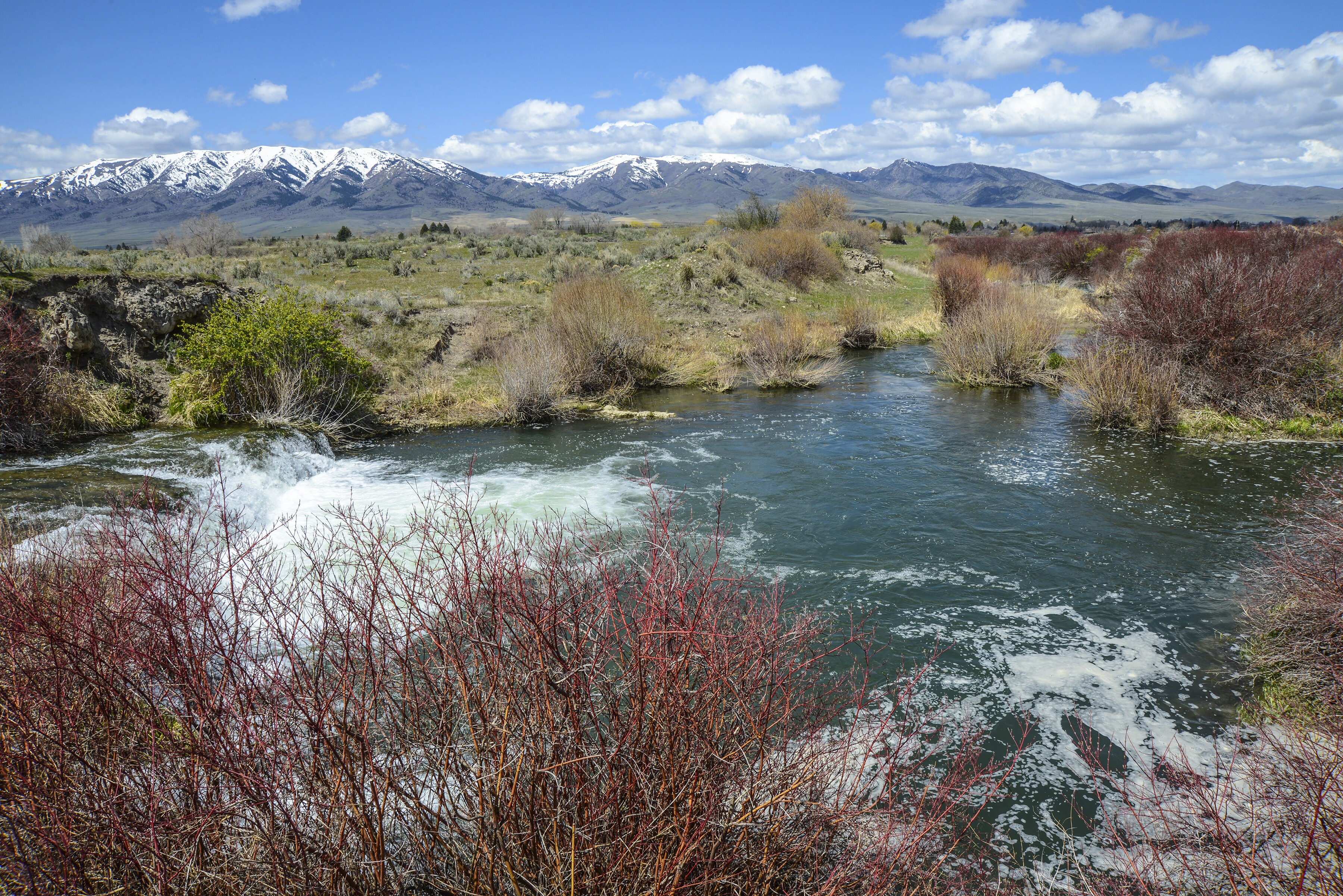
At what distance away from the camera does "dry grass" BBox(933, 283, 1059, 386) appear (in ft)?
59.6

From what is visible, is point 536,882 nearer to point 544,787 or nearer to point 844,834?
point 544,787

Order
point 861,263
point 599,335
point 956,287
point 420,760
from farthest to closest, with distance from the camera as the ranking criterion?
point 861,263
point 956,287
point 599,335
point 420,760

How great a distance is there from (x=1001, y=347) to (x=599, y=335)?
10575 millimetres

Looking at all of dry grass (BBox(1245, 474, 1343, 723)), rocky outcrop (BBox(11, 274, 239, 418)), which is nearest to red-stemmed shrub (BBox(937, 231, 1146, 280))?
dry grass (BBox(1245, 474, 1343, 723))

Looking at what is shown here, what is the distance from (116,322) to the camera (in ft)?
45.0

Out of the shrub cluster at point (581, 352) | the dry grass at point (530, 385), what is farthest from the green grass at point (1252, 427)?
the dry grass at point (530, 385)

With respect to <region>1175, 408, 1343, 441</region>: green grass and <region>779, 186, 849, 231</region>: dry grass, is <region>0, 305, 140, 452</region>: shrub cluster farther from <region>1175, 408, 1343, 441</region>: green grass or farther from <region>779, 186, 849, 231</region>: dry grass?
<region>779, 186, 849, 231</region>: dry grass

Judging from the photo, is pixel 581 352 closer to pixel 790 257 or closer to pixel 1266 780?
pixel 1266 780

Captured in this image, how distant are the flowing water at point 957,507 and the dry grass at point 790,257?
15.5 metres

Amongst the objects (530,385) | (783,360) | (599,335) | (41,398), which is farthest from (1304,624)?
(41,398)

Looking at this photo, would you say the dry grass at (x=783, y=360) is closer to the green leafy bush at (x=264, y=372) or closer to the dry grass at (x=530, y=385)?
the dry grass at (x=530, y=385)

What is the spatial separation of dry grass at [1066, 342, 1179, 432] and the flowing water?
53 cm

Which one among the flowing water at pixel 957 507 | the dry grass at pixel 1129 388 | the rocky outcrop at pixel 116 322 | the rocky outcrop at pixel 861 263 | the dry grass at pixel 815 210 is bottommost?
the flowing water at pixel 957 507

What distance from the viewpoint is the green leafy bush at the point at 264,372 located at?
13156 mm
